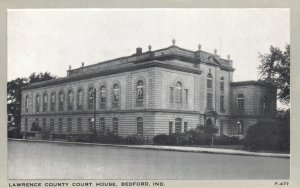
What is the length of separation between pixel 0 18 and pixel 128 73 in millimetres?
17191

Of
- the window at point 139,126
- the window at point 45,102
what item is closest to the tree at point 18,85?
the window at point 45,102

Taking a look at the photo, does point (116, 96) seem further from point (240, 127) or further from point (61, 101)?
point (240, 127)

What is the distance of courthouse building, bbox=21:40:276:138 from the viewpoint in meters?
31.3

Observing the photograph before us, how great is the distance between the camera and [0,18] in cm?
1656

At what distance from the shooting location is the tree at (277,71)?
891 inches

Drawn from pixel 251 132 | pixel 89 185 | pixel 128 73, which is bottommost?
pixel 89 185

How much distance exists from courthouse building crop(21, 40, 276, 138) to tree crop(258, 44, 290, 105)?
1318 millimetres

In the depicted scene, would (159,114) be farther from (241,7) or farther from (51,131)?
(241,7)

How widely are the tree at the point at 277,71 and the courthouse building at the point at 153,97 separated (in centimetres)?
132

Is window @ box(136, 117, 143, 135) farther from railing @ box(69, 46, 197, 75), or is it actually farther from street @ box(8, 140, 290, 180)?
street @ box(8, 140, 290, 180)

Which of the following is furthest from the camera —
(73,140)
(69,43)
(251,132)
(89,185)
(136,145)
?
(73,140)

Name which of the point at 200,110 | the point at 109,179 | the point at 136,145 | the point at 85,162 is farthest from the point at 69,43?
the point at 200,110

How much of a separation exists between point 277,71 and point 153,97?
29.5 ft

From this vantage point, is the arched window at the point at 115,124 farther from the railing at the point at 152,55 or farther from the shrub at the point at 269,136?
the shrub at the point at 269,136
